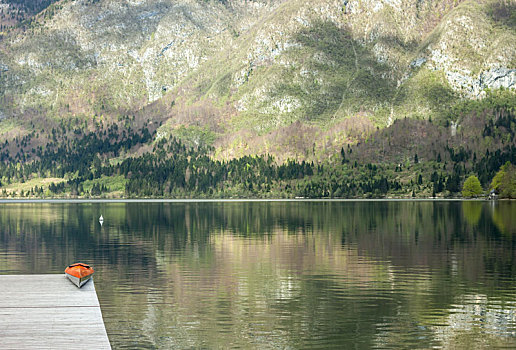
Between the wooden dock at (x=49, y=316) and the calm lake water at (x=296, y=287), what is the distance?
2.22 meters

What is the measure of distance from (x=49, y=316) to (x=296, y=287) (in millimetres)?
23253

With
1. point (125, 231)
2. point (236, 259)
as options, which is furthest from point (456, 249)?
point (125, 231)

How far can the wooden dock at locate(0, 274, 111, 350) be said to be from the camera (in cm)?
3128

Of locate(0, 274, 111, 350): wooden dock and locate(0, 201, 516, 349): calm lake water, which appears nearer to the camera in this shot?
locate(0, 274, 111, 350): wooden dock

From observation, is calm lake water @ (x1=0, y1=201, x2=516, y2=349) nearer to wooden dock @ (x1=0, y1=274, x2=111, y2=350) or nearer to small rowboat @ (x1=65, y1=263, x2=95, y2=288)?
small rowboat @ (x1=65, y1=263, x2=95, y2=288)

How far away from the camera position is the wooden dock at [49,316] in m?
31.3

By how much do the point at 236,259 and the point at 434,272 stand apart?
76.0ft

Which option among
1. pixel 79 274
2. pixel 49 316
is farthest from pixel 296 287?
pixel 49 316

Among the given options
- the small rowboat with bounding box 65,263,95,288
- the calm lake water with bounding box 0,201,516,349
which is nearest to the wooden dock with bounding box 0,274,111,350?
the small rowboat with bounding box 65,263,95,288

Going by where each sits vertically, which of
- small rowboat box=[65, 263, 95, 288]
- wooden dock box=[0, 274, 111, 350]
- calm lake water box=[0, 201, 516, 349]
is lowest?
calm lake water box=[0, 201, 516, 349]

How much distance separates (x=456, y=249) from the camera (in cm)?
8169

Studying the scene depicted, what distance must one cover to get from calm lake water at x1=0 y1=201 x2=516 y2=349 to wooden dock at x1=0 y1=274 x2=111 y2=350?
222 centimetres

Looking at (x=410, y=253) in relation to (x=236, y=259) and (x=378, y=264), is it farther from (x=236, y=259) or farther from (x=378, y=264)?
(x=236, y=259)

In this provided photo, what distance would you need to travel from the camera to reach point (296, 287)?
2121 inches
